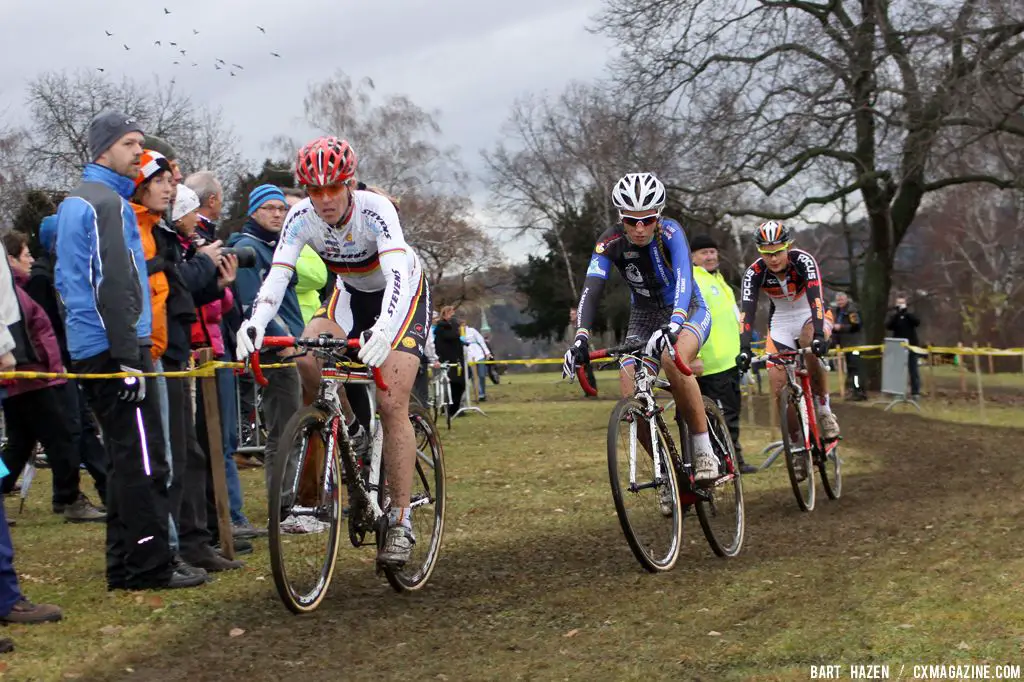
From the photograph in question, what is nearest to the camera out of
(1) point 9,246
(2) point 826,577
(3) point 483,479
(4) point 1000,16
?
(2) point 826,577

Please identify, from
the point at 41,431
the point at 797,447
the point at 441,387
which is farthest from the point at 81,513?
the point at 441,387

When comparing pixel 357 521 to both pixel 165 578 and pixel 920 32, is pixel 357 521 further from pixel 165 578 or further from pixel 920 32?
pixel 920 32

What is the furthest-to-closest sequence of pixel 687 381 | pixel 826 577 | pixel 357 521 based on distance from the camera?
pixel 687 381
pixel 826 577
pixel 357 521

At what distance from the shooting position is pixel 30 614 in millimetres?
6141

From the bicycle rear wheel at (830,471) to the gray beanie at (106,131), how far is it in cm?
657

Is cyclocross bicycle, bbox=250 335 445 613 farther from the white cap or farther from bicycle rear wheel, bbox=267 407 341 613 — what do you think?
the white cap

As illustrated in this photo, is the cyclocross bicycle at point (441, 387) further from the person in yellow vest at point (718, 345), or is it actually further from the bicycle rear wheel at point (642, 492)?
the bicycle rear wheel at point (642, 492)

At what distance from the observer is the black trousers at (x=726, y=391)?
13.6m

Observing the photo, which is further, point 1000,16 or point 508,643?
point 1000,16

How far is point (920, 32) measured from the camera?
975 inches

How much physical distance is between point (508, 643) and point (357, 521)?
127 cm

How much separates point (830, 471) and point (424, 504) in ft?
17.1

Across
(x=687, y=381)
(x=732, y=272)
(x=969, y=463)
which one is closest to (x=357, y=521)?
(x=687, y=381)

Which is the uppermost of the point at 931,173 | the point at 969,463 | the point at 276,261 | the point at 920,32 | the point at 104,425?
the point at 920,32
